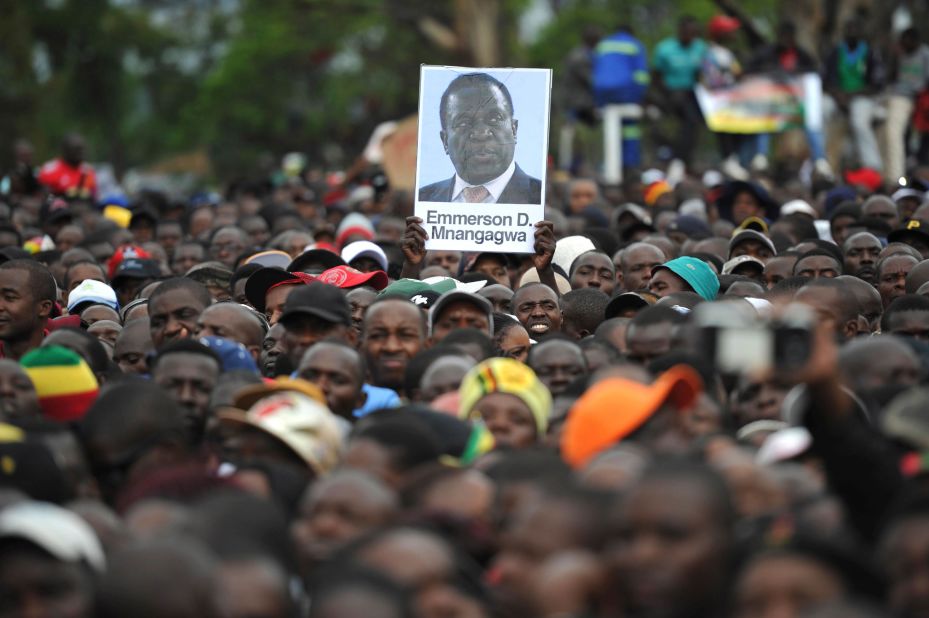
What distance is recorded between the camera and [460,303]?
9.19 meters

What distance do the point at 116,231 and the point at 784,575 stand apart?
11.0 metres

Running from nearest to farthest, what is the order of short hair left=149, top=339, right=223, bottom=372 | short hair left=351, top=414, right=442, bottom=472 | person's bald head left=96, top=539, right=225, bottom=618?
person's bald head left=96, top=539, right=225, bottom=618
short hair left=351, top=414, right=442, bottom=472
short hair left=149, top=339, right=223, bottom=372

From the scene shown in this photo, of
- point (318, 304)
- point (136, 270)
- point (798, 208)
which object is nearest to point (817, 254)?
point (318, 304)

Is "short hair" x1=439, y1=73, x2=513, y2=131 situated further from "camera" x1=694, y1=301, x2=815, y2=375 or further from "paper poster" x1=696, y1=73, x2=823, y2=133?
"paper poster" x1=696, y1=73, x2=823, y2=133

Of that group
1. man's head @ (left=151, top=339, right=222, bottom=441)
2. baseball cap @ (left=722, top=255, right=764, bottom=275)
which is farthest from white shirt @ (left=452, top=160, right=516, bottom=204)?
man's head @ (left=151, top=339, right=222, bottom=441)

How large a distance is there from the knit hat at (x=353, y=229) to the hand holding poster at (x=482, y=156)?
3350 mm

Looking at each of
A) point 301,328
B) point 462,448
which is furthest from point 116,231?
point 462,448

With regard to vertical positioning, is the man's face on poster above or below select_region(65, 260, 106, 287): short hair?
above

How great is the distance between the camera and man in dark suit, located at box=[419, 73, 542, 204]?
10.9 metres

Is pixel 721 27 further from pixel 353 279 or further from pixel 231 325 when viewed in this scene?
pixel 231 325

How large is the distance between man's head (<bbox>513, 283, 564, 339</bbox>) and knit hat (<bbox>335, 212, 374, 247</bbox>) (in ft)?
13.7

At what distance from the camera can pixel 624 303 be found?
10062mm

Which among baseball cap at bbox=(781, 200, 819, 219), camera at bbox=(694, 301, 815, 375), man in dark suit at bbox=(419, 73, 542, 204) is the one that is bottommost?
baseball cap at bbox=(781, 200, 819, 219)

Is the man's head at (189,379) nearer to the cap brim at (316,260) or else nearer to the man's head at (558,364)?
the man's head at (558,364)
